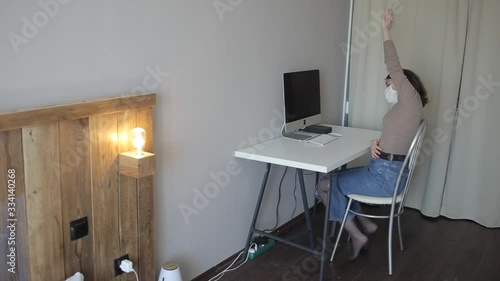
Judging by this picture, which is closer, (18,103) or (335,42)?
(18,103)

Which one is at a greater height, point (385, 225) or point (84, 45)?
point (84, 45)

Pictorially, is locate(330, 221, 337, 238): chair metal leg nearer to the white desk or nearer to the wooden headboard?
the white desk

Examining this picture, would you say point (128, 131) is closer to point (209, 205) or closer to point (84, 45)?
point (84, 45)

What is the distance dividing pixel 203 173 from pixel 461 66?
7.15 ft

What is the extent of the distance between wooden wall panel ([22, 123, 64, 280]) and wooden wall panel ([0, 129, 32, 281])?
0.02 metres

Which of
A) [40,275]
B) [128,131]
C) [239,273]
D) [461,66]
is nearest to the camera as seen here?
[40,275]

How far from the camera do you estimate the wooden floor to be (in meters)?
2.90

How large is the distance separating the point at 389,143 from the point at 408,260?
2.68 ft

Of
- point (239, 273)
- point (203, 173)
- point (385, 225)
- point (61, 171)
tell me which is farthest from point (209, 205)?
point (385, 225)

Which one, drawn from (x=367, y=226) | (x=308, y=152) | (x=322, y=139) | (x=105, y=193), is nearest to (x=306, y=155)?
(x=308, y=152)

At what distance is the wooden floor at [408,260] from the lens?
2.90 m

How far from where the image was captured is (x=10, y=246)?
1.73 meters

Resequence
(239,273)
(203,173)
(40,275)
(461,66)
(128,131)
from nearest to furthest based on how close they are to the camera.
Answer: (40,275), (128,131), (203,173), (239,273), (461,66)

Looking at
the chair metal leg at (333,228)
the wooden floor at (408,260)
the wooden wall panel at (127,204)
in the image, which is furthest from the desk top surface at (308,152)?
the wooden wall panel at (127,204)
